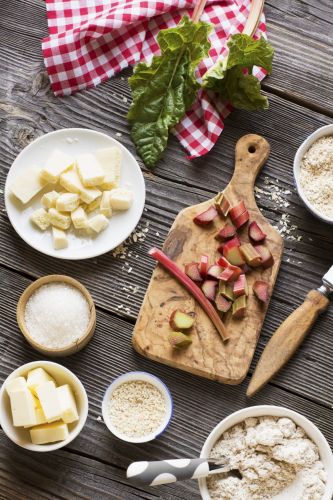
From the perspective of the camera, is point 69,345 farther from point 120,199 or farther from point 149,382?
point 120,199

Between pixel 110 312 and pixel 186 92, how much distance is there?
0.73 metres

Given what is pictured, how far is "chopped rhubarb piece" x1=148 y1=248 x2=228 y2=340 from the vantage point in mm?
2590

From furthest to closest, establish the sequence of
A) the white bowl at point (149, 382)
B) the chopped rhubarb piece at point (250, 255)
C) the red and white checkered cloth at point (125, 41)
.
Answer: the red and white checkered cloth at point (125, 41) → the chopped rhubarb piece at point (250, 255) → the white bowl at point (149, 382)

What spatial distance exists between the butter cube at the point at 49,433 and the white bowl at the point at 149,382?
139mm

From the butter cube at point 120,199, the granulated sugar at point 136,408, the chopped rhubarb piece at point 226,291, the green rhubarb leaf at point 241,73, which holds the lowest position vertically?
the granulated sugar at point 136,408

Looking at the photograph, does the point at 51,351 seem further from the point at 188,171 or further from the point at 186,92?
the point at 186,92

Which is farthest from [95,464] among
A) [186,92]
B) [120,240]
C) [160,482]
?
[186,92]

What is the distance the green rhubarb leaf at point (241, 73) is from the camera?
103 inches

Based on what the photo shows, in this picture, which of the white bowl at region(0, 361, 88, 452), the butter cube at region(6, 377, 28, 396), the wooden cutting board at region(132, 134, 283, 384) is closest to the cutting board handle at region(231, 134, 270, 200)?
the wooden cutting board at region(132, 134, 283, 384)

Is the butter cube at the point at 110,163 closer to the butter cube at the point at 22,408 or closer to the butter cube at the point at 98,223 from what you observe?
the butter cube at the point at 98,223

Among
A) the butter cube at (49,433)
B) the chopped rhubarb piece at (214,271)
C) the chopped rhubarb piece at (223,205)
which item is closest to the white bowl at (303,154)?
the chopped rhubarb piece at (223,205)

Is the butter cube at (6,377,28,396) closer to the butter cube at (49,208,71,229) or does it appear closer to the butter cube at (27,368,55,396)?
the butter cube at (27,368,55,396)

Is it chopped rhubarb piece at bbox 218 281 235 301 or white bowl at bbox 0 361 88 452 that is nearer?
white bowl at bbox 0 361 88 452

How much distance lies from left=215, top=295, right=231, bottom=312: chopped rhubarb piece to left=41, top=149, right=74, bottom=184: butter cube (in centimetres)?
61
